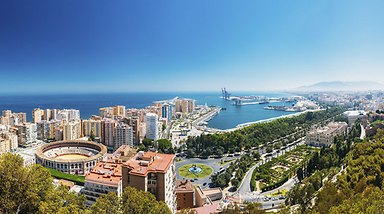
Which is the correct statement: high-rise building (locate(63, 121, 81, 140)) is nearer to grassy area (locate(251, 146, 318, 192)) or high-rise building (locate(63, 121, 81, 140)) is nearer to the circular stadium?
the circular stadium

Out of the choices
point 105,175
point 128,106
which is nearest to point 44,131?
point 105,175

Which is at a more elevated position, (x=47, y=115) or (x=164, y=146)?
(x=47, y=115)

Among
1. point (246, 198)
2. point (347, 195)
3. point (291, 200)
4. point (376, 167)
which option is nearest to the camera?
point (347, 195)

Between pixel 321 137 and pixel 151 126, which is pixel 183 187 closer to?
pixel 151 126

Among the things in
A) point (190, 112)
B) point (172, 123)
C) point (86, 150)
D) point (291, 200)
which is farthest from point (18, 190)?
point (190, 112)

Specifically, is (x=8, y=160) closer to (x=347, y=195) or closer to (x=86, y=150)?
(x=347, y=195)

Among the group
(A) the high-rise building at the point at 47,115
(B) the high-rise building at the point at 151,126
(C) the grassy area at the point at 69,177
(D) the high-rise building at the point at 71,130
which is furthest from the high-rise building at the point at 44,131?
(C) the grassy area at the point at 69,177
